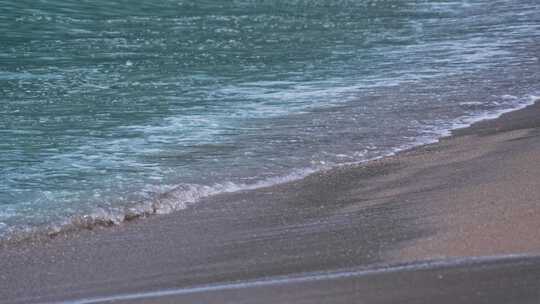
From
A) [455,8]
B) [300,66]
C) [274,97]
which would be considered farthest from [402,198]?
[455,8]

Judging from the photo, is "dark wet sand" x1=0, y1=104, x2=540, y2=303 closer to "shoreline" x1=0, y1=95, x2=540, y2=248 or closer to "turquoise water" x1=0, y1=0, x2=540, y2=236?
"shoreline" x1=0, y1=95, x2=540, y2=248

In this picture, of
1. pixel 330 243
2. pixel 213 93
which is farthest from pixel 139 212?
pixel 213 93

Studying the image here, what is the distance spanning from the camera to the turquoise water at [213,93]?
6973 millimetres

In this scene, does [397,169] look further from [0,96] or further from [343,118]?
[0,96]

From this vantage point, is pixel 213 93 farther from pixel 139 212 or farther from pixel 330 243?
pixel 330 243

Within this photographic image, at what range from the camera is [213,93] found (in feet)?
33.8

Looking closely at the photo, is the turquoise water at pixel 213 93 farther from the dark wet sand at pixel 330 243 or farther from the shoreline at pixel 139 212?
the dark wet sand at pixel 330 243

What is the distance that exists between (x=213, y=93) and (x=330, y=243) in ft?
16.7

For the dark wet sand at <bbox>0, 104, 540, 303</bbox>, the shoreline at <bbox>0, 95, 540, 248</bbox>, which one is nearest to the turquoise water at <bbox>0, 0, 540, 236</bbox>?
the shoreline at <bbox>0, 95, 540, 248</bbox>

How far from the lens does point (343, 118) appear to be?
881 cm

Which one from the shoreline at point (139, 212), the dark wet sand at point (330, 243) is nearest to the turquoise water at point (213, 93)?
the shoreline at point (139, 212)

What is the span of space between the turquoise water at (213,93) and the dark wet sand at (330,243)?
41 centimetres

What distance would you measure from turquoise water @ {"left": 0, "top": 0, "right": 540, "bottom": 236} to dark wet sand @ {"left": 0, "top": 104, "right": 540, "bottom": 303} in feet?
1.36

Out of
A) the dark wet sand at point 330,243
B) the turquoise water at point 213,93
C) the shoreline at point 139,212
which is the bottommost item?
the turquoise water at point 213,93
